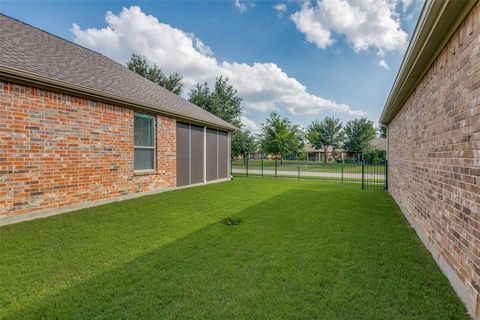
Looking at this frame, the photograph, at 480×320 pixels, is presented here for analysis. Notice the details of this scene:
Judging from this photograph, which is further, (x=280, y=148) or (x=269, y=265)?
(x=280, y=148)

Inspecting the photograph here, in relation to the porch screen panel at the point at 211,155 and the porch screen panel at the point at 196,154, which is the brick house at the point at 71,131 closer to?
the porch screen panel at the point at 196,154

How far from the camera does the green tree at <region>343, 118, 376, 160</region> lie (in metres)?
38.2

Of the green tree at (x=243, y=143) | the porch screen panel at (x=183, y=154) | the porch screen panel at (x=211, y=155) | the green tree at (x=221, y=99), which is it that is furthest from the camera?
the green tree at (x=243, y=143)

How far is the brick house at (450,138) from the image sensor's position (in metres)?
2.10

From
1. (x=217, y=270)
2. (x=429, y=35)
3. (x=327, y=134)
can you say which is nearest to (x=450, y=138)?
(x=429, y=35)

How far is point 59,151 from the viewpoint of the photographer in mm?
5398

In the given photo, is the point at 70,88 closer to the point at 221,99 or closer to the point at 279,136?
the point at 279,136

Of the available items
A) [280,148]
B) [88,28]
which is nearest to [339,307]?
[88,28]

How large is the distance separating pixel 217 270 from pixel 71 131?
5.09 metres

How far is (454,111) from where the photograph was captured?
260cm

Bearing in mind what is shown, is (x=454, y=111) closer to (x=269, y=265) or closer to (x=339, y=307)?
(x=339, y=307)

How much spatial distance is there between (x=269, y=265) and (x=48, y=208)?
200 inches

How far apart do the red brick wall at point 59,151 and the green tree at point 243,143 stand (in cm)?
2509

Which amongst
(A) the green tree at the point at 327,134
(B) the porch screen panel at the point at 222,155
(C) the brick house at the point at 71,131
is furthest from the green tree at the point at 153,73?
(A) the green tree at the point at 327,134
